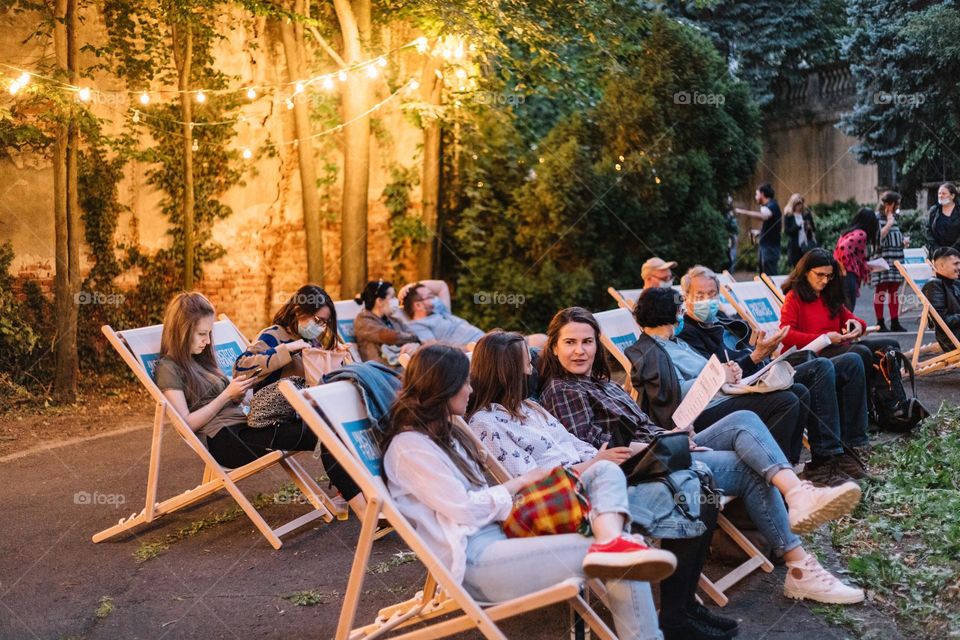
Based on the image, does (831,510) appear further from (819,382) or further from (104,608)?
(104,608)

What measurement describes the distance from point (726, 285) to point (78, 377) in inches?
234

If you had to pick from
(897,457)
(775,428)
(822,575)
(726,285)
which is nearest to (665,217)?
(726,285)

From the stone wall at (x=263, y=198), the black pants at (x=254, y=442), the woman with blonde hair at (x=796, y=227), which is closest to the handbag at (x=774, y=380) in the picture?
the black pants at (x=254, y=442)

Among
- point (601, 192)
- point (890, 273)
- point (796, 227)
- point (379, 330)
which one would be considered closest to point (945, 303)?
point (890, 273)

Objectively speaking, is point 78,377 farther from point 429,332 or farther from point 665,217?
point 665,217

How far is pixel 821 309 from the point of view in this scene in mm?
6242

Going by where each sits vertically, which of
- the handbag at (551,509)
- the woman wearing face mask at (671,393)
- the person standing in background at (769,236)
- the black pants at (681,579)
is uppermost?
the person standing in background at (769,236)

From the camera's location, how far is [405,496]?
3346 millimetres

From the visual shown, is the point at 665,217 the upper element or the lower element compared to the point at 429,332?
upper

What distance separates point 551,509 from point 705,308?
98.7 inches

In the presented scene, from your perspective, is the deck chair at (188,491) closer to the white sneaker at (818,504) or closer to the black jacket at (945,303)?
the white sneaker at (818,504)

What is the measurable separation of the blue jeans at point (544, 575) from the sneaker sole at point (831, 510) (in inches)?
32.2

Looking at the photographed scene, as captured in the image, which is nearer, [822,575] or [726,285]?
[822,575]

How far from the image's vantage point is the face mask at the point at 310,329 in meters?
5.47
